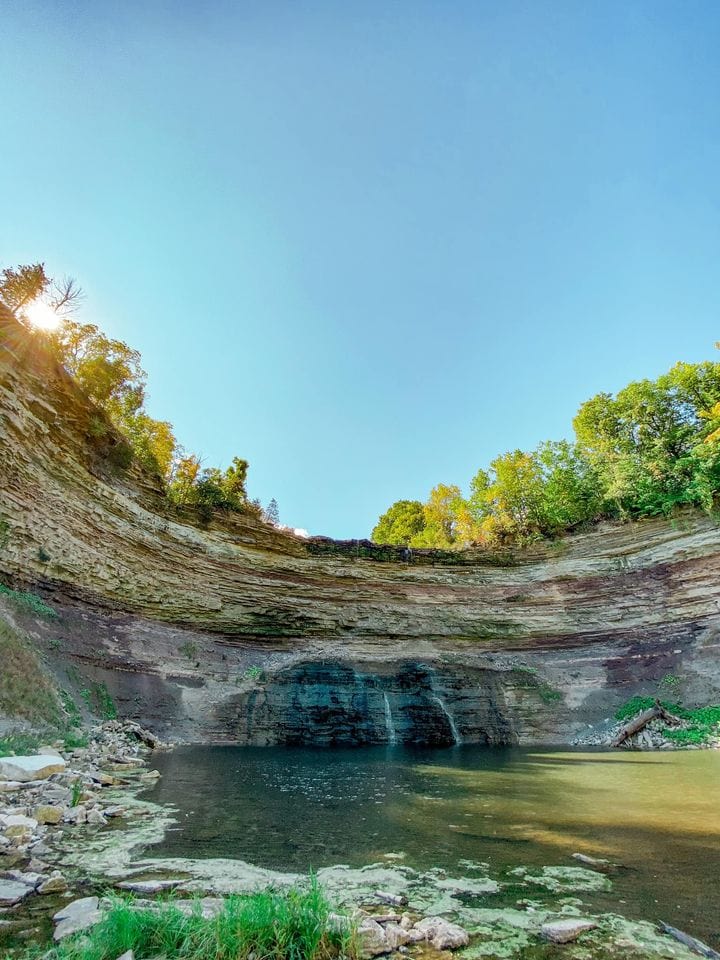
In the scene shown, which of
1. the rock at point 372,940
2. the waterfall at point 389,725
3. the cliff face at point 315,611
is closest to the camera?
the rock at point 372,940

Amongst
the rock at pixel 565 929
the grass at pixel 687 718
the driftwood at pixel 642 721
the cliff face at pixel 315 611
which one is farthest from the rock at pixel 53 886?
the driftwood at pixel 642 721

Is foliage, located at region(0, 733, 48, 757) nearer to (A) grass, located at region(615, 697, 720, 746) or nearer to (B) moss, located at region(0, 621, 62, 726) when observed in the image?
(B) moss, located at region(0, 621, 62, 726)

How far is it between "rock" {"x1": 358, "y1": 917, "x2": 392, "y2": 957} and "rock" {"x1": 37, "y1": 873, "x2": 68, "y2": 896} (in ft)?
8.23

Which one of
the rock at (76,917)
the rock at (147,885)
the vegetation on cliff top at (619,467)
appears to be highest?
the vegetation on cliff top at (619,467)

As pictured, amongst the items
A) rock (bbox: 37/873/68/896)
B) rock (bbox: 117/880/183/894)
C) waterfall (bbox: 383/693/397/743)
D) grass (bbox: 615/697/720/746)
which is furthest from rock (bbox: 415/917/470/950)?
waterfall (bbox: 383/693/397/743)

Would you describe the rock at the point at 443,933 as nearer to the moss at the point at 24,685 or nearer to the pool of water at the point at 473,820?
the pool of water at the point at 473,820

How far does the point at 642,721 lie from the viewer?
18469mm

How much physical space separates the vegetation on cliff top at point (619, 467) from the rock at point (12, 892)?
87.3 feet

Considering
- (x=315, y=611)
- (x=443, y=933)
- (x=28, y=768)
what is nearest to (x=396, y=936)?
(x=443, y=933)

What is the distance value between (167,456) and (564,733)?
83.7ft

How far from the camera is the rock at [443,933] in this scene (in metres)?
3.16

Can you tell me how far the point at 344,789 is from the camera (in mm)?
9055

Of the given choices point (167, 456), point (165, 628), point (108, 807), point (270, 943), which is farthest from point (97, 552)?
point (270, 943)

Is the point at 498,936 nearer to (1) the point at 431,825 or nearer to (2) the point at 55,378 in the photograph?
(1) the point at 431,825
